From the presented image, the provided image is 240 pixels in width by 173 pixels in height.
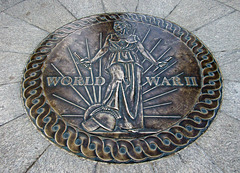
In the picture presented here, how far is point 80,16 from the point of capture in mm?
4566

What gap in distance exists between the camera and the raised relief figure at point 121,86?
2.86 metres

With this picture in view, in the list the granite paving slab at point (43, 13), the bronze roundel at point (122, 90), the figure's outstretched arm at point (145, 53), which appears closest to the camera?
the bronze roundel at point (122, 90)

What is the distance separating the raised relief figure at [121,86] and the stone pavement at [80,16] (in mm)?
565

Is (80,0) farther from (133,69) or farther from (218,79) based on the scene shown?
(218,79)

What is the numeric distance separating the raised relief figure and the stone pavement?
1.85 ft

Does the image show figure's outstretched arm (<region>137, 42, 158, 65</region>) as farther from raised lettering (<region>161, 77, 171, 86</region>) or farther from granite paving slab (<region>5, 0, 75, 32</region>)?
granite paving slab (<region>5, 0, 75, 32</region>)

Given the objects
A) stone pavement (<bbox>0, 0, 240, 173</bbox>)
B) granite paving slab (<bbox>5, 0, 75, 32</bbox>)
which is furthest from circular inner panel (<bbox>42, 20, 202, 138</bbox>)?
granite paving slab (<bbox>5, 0, 75, 32</bbox>)

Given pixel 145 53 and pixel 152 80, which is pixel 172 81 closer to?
pixel 152 80

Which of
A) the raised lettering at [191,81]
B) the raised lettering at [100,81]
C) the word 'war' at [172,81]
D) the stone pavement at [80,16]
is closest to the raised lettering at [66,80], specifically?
the raised lettering at [100,81]

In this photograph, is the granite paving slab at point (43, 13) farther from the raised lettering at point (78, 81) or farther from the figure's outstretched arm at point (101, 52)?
the raised lettering at point (78, 81)

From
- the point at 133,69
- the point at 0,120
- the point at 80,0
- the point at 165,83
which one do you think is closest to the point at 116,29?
the point at 133,69

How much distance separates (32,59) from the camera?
3693 millimetres

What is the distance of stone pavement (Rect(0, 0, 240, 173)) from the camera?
2.54 meters

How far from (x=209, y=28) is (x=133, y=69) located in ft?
6.86
